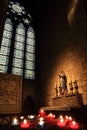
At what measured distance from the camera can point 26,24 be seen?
952 centimetres

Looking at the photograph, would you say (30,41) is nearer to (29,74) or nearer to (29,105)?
(29,74)

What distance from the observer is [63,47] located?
278 inches

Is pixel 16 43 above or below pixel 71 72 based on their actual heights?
above

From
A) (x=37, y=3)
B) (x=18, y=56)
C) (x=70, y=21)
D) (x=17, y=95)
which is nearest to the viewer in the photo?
(x=17, y=95)

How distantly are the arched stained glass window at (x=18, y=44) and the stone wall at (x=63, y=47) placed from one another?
80 centimetres

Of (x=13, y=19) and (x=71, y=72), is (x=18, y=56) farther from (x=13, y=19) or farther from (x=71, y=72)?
(x=71, y=72)

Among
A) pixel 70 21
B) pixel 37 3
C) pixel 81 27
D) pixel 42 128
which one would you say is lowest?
pixel 42 128

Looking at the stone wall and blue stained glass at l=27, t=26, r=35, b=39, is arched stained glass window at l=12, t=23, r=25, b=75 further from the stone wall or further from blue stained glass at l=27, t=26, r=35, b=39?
the stone wall

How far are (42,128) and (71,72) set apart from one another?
4573mm

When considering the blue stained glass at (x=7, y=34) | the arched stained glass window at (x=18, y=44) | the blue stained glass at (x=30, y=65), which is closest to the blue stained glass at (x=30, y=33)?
the arched stained glass window at (x=18, y=44)

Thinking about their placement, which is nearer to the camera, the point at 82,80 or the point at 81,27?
the point at 82,80

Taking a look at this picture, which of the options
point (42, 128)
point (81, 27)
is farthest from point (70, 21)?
point (42, 128)

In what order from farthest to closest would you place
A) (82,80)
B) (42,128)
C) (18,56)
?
1. (18,56)
2. (82,80)
3. (42,128)

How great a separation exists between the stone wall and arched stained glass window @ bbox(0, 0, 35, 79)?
799 mm
